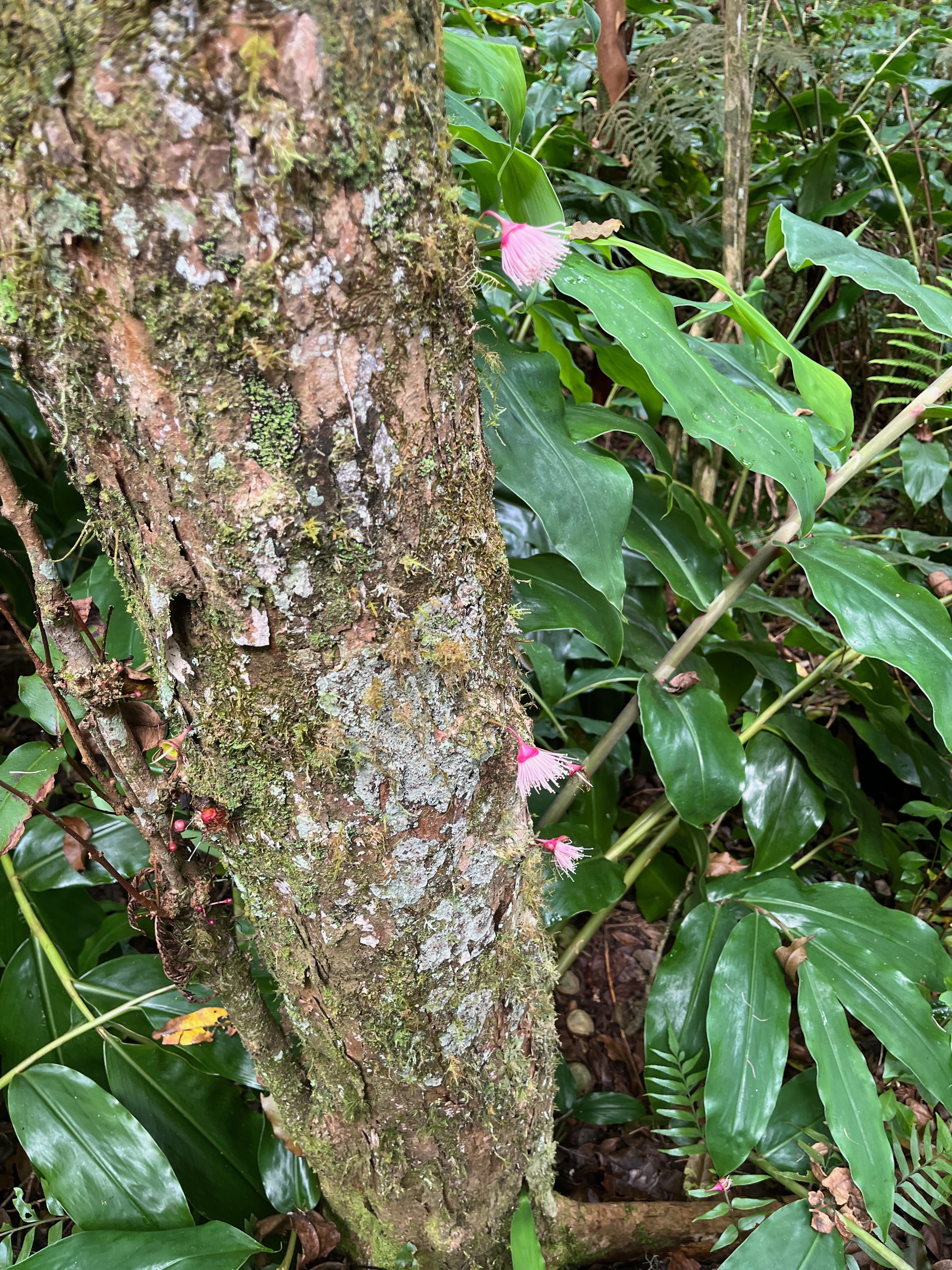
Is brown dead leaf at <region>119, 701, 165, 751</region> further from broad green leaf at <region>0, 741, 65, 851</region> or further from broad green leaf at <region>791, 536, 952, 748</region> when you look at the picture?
broad green leaf at <region>791, 536, 952, 748</region>

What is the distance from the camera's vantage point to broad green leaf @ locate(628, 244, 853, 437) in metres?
0.65

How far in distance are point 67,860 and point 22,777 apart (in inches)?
8.0

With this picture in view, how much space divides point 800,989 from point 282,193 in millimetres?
903

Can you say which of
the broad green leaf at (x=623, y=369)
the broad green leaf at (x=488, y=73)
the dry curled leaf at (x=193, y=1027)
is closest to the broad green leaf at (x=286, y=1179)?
the dry curled leaf at (x=193, y=1027)

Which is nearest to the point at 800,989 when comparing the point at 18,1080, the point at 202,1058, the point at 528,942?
the point at 528,942

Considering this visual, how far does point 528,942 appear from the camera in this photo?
0.67 meters

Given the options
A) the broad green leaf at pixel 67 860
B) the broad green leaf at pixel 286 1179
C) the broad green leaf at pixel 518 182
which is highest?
the broad green leaf at pixel 518 182

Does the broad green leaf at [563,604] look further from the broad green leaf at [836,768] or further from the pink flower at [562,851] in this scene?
the broad green leaf at [836,768]

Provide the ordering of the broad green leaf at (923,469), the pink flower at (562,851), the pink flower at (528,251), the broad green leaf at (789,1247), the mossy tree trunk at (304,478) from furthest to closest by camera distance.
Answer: the broad green leaf at (923,469), the broad green leaf at (789,1247), the pink flower at (562,851), the pink flower at (528,251), the mossy tree trunk at (304,478)

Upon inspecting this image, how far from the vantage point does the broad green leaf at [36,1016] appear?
0.84 metres

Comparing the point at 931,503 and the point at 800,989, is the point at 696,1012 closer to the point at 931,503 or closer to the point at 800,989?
the point at 800,989

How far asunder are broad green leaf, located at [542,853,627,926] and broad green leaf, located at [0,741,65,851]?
487 millimetres

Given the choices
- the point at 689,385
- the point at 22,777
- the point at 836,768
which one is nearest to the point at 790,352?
the point at 689,385

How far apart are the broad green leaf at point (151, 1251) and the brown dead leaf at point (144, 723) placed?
447 millimetres
